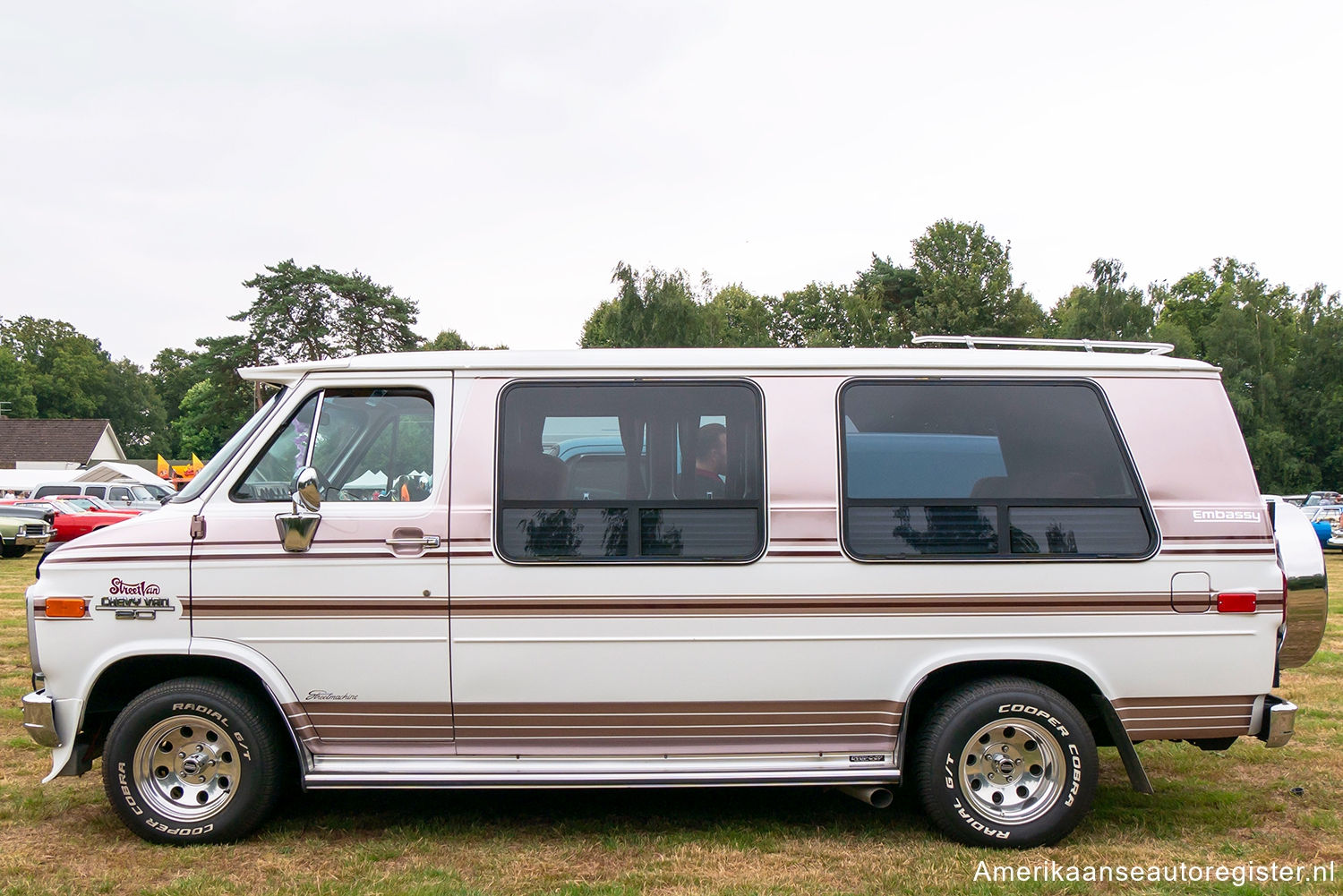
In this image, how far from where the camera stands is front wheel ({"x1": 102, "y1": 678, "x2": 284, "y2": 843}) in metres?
4.82

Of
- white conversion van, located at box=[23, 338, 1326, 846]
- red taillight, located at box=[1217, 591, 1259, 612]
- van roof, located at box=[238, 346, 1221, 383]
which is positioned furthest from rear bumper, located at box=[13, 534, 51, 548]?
red taillight, located at box=[1217, 591, 1259, 612]

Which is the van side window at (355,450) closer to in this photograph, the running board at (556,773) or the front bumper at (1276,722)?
the running board at (556,773)

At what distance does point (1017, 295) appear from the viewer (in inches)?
2047

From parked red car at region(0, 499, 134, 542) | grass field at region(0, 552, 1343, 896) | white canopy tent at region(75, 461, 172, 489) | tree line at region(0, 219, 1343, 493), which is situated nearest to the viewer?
grass field at region(0, 552, 1343, 896)

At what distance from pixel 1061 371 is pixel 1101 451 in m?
0.44

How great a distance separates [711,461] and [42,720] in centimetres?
338

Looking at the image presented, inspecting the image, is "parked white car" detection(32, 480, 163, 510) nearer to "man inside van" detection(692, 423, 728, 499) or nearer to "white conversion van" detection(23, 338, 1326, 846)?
"white conversion van" detection(23, 338, 1326, 846)

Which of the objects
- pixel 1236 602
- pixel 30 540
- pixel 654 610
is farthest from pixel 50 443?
pixel 1236 602

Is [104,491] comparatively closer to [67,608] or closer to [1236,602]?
[67,608]

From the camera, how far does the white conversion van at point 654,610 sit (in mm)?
4812

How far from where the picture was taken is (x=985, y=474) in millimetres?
4988

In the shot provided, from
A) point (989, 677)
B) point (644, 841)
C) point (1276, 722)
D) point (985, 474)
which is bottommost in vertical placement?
point (644, 841)

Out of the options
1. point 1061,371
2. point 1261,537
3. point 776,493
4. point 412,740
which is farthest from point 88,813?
point 1261,537

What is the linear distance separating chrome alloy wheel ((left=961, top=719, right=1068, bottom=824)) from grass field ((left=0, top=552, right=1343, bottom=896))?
0.67ft
